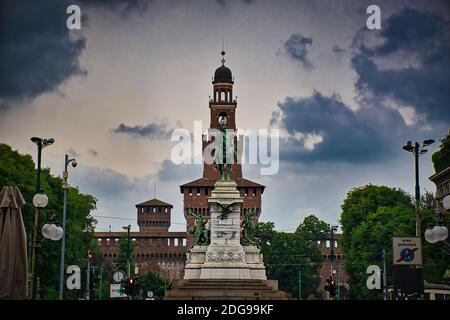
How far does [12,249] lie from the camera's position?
62.8 feet

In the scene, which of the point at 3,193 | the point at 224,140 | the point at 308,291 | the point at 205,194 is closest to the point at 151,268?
the point at 205,194

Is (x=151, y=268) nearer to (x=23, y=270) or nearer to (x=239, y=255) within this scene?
(x=239, y=255)

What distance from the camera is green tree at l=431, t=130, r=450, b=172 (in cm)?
7614

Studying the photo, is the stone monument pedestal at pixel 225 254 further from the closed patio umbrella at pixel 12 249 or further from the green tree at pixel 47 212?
the closed patio umbrella at pixel 12 249

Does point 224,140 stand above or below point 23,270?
above

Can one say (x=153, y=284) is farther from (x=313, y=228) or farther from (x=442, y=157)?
(x=442, y=157)

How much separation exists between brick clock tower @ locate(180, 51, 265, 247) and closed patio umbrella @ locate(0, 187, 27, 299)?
94235 millimetres

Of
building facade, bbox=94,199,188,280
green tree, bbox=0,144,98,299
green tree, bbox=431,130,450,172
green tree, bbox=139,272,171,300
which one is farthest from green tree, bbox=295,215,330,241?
green tree, bbox=0,144,98,299

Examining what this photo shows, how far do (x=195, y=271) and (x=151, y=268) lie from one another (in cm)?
8302

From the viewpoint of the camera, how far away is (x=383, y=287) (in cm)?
4659

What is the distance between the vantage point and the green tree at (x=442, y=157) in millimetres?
76144

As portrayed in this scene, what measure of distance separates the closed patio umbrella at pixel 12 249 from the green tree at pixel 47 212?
87.2 ft

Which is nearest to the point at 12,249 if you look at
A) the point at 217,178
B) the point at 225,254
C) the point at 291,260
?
the point at 225,254

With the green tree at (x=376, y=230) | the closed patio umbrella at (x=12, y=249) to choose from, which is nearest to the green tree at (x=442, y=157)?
the green tree at (x=376, y=230)
